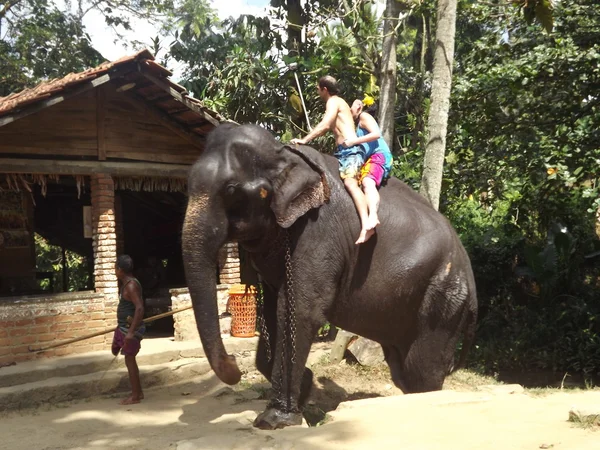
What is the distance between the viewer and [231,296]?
9.66 meters

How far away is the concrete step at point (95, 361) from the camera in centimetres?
743

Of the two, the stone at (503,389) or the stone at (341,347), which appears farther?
the stone at (341,347)

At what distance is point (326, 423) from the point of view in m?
4.50

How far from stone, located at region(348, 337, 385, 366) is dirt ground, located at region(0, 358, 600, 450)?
0.98 m

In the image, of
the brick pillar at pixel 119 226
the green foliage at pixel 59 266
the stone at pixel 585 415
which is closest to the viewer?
the stone at pixel 585 415

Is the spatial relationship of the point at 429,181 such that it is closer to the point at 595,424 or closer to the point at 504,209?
the point at 595,424

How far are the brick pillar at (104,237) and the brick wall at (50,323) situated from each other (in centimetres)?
16

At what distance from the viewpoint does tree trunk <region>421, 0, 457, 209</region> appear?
793cm

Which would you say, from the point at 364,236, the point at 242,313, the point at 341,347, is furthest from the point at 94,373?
the point at 364,236

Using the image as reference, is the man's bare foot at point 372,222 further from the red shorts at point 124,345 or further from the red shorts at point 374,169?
the red shorts at point 124,345

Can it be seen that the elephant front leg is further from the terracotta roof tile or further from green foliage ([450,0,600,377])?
green foliage ([450,0,600,377])

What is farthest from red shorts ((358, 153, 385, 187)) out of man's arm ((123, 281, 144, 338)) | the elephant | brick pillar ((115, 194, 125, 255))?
brick pillar ((115, 194, 125, 255))

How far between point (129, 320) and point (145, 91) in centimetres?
367

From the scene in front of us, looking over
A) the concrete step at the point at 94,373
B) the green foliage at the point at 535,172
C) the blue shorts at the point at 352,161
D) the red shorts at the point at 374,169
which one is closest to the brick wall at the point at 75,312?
the concrete step at the point at 94,373
